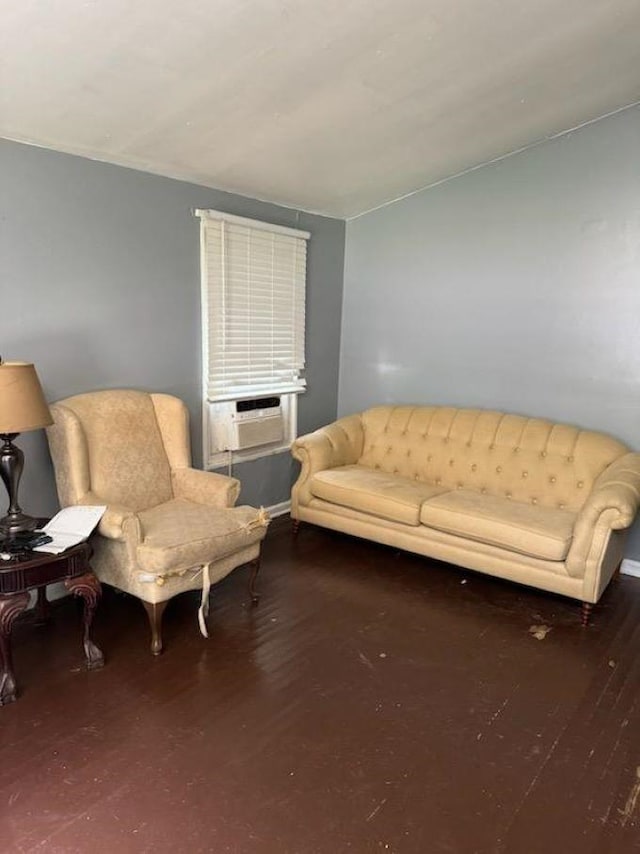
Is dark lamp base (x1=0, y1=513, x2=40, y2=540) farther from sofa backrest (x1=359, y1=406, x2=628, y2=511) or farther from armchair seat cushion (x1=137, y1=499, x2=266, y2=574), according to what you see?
sofa backrest (x1=359, y1=406, x2=628, y2=511)

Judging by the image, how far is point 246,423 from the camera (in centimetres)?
398

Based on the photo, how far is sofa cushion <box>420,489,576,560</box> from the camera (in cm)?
304

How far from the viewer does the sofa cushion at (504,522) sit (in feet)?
9.97

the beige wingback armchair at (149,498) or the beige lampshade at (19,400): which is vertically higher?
the beige lampshade at (19,400)

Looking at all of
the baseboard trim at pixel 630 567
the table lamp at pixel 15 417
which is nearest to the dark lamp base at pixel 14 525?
the table lamp at pixel 15 417

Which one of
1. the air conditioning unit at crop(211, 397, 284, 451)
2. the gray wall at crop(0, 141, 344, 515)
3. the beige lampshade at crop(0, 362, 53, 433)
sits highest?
the gray wall at crop(0, 141, 344, 515)

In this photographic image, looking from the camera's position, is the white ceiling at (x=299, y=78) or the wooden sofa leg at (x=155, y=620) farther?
the wooden sofa leg at (x=155, y=620)

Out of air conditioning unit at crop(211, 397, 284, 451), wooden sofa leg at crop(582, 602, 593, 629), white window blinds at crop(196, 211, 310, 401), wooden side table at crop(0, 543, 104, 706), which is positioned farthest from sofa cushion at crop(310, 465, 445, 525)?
wooden side table at crop(0, 543, 104, 706)

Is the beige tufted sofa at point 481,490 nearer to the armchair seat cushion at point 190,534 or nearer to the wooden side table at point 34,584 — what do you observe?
the armchair seat cushion at point 190,534

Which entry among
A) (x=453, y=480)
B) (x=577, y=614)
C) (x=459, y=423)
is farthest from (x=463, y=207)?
(x=577, y=614)

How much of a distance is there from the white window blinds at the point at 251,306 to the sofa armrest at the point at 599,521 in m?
2.23

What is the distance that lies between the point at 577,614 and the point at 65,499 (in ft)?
8.78

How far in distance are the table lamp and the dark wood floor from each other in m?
0.62

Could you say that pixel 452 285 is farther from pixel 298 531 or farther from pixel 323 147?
pixel 298 531
